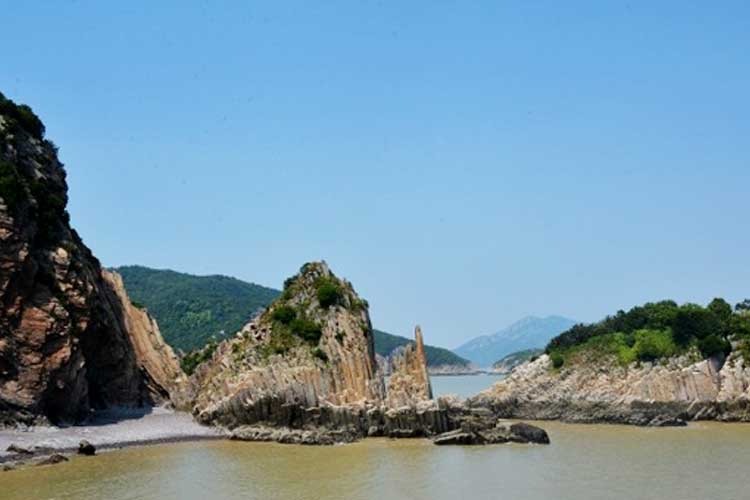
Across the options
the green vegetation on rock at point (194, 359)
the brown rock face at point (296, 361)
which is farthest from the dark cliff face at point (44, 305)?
the green vegetation on rock at point (194, 359)

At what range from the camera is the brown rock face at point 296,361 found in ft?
185

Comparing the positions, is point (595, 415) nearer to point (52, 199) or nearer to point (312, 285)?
point (312, 285)

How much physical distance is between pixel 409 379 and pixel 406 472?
1788 cm

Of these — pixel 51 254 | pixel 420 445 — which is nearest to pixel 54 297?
pixel 51 254

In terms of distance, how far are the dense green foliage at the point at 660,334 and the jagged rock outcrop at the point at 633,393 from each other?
55.0 inches

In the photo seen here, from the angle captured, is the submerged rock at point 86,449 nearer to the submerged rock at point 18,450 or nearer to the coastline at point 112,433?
the coastline at point 112,433

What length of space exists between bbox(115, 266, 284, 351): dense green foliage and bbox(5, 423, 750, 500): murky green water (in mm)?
92963

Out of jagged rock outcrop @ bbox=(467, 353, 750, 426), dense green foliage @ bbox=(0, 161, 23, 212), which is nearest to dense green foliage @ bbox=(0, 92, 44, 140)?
dense green foliage @ bbox=(0, 161, 23, 212)

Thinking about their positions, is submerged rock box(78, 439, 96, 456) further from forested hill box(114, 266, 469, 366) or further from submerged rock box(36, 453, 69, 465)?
forested hill box(114, 266, 469, 366)

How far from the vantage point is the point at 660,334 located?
77.3 metres

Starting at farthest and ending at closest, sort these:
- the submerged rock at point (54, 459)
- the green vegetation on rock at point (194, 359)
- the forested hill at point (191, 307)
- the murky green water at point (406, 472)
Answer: the forested hill at point (191, 307) → the green vegetation on rock at point (194, 359) → the submerged rock at point (54, 459) → the murky green water at point (406, 472)

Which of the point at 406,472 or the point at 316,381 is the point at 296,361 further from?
the point at 406,472

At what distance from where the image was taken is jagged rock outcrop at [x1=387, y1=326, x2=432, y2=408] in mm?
56406

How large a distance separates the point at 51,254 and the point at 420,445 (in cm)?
2703
